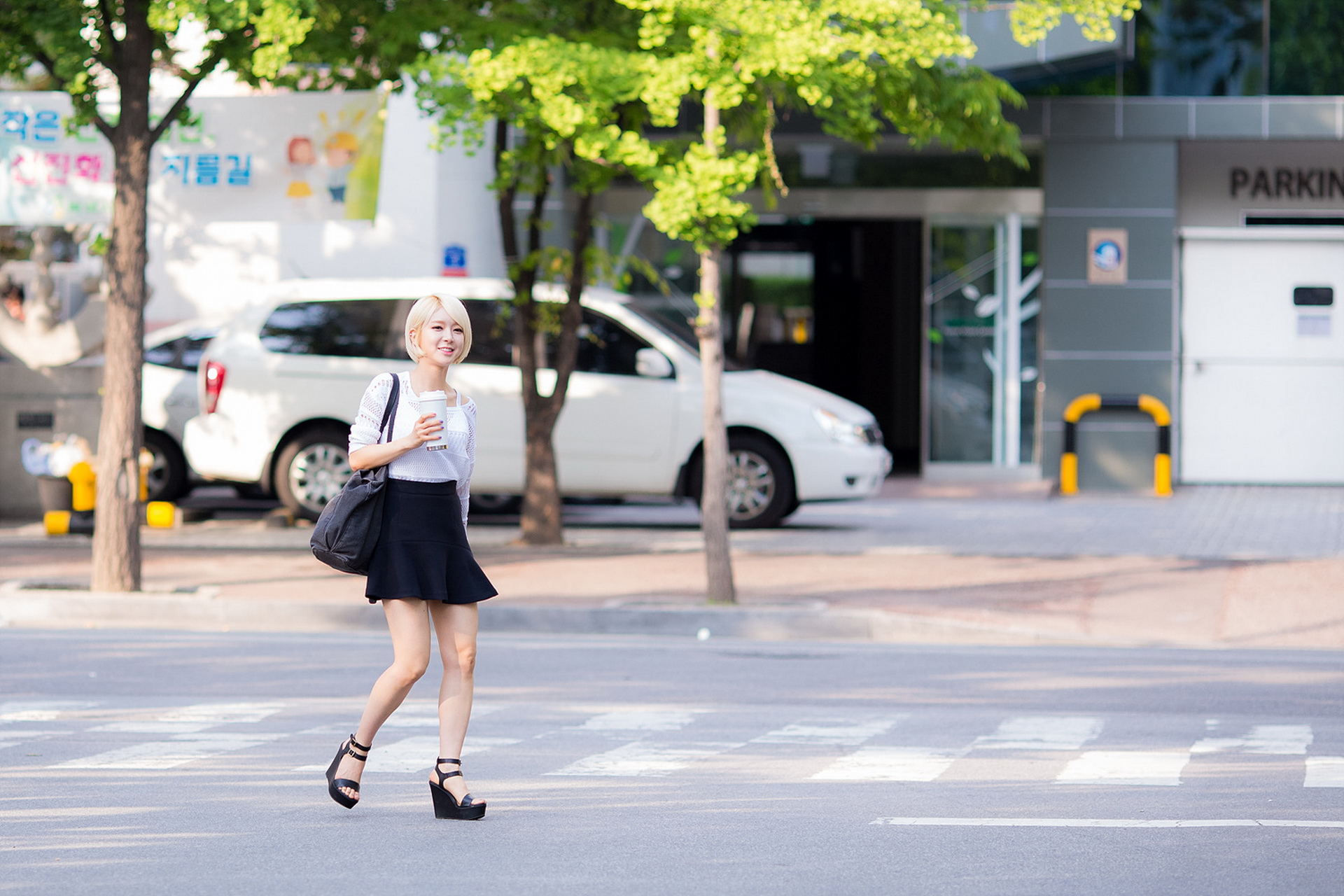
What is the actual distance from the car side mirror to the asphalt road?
18.5ft

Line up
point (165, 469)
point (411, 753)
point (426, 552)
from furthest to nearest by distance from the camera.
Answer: point (165, 469) < point (411, 753) < point (426, 552)

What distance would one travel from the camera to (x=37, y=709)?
8195mm

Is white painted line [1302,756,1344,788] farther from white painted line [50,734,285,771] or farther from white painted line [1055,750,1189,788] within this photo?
white painted line [50,734,285,771]

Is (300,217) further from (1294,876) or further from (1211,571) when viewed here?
(1294,876)

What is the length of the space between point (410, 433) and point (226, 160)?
8.97 meters

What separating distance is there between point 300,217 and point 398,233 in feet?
24.7

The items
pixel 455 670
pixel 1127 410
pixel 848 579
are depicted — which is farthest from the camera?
pixel 1127 410

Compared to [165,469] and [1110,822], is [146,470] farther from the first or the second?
[1110,822]

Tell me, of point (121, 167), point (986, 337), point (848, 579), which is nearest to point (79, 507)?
point (121, 167)

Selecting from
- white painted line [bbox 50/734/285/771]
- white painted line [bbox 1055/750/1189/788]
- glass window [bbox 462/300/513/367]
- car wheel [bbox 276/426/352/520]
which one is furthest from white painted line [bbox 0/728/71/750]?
glass window [bbox 462/300/513/367]

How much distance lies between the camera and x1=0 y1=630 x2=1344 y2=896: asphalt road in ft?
17.4

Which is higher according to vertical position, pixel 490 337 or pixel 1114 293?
pixel 1114 293

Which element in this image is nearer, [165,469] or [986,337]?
[165,469]

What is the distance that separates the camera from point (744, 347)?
22.1 m
